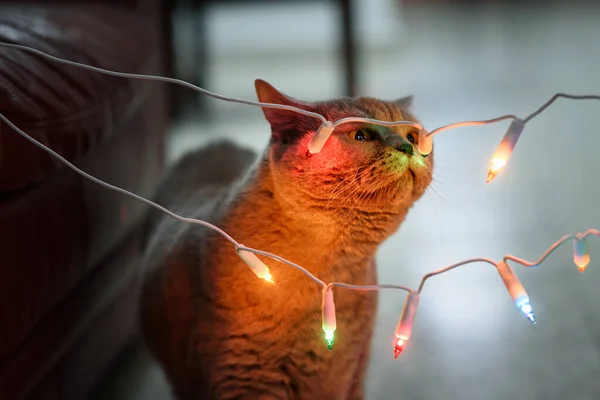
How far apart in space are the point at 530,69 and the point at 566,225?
185 centimetres

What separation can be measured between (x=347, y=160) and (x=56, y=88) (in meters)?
0.49

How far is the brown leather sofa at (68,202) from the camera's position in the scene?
36.8 inches

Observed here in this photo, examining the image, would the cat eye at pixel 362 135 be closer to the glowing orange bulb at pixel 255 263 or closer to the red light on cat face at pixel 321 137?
the red light on cat face at pixel 321 137

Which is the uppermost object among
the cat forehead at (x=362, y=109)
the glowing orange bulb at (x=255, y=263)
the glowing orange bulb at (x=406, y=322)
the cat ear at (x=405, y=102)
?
the cat forehead at (x=362, y=109)

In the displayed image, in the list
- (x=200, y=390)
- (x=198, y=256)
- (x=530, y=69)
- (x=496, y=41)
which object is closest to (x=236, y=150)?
(x=198, y=256)

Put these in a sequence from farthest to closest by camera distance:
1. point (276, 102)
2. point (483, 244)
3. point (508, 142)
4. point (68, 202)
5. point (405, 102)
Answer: point (483, 244), point (68, 202), point (405, 102), point (276, 102), point (508, 142)

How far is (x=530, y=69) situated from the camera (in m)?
3.34

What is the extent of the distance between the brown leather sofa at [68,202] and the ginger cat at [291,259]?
0.56ft

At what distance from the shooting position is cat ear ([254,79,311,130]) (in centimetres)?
85

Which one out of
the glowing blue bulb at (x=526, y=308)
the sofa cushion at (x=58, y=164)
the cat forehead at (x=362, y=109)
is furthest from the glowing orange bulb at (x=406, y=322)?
the sofa cushion at (x=58, y=164)

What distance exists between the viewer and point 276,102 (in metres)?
0.86

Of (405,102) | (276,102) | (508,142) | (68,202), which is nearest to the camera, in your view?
(508,142)

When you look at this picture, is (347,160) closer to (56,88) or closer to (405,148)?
(405,148)

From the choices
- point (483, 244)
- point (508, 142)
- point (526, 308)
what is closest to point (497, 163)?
Result: point (508, 142)
